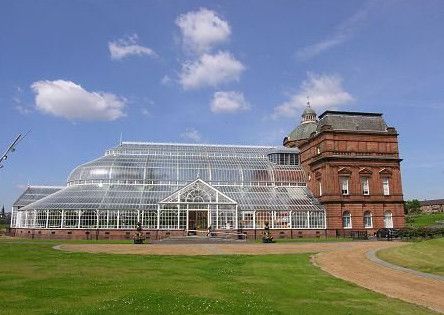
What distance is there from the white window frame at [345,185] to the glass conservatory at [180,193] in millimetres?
4463

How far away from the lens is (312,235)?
61.9 meters

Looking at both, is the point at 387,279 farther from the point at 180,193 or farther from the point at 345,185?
the point at 345,185

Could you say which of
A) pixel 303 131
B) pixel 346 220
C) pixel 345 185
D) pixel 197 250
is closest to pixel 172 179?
pixel 345 185

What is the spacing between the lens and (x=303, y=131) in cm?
8606

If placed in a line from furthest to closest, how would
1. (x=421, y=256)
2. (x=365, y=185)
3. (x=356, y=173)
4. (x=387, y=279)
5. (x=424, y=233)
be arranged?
(x=365, y=185)
(x=356, y=173)
(x=424, y=233)
(x=421, y=256)
(x=387, y=279)

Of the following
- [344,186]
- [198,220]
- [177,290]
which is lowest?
[177,290]

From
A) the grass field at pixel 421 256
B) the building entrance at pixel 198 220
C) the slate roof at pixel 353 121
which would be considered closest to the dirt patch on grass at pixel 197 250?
the grass field at pixel 421 256

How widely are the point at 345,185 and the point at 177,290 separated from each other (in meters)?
51.7

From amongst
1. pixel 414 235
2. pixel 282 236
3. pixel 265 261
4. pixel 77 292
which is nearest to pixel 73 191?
pixel 282 236

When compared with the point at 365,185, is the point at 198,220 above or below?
below

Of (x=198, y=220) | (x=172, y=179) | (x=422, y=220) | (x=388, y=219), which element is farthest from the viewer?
(x=422, y=220)

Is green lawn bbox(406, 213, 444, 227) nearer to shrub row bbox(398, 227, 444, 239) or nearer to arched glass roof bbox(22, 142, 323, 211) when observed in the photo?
arched glass roof bbox(22, 142, 323, 211)

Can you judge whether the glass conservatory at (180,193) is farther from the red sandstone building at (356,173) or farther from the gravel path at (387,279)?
the gravel path at (387,279)

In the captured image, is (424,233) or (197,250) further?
(424,233)
